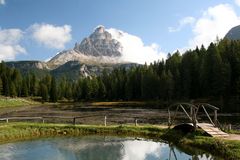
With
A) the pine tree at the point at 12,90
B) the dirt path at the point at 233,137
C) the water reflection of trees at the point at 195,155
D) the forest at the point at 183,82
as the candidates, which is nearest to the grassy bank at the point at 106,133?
the water reflection of trees at the point at 195,155

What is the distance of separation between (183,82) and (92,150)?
319 ft

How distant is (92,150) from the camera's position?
117 ft

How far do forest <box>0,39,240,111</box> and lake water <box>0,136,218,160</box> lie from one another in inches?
2159

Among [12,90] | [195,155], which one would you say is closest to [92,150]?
[195,155]

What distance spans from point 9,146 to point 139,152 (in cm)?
1429

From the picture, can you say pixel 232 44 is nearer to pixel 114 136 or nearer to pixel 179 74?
pixel 179 74

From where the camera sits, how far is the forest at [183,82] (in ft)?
365

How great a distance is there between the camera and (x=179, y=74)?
13238cm

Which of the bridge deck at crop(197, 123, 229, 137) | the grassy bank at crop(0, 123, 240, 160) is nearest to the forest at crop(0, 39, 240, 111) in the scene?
the grassy bank at crop(0, 123, 240, 160)

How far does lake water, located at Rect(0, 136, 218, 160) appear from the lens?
32.3 meters

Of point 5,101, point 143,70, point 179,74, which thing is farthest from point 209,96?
point 5,101

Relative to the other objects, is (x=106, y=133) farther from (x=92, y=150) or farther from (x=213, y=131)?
(x=213, y=131)

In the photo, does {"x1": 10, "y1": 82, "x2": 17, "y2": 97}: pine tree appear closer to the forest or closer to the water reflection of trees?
the forest

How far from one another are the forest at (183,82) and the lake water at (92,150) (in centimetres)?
5483
